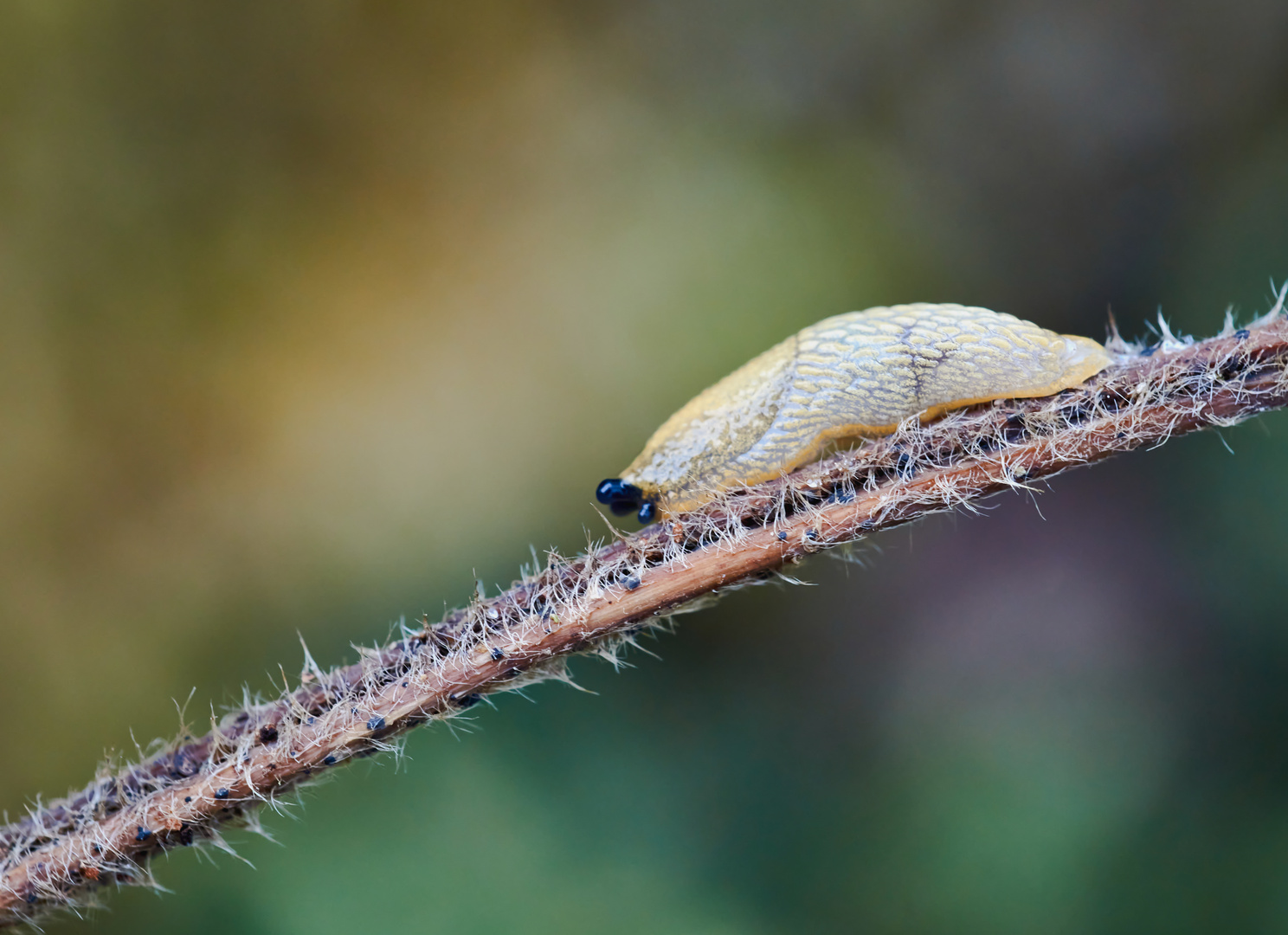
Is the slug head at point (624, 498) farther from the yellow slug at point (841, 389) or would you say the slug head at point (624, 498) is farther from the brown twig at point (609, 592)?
the brown twig at point (609, 592)

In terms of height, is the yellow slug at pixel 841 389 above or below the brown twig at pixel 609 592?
above

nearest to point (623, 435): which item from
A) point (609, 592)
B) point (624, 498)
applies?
point (624, 498)

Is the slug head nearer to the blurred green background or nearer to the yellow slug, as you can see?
the yellow slug

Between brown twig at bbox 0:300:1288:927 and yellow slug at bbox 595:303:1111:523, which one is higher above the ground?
yellow slug at bbox 595:303:1111:523

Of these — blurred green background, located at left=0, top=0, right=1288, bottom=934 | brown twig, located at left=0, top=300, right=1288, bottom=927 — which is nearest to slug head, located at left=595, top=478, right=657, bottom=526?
brown twig, located at left=0, top=300, right=1288, bottom=927

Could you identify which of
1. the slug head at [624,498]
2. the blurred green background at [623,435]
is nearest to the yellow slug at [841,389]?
the slug head at [624,498]

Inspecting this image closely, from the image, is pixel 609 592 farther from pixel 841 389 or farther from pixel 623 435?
pixel 623 435

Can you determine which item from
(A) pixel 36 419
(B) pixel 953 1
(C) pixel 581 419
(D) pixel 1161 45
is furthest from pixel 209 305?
(D) pixel 1161 45
